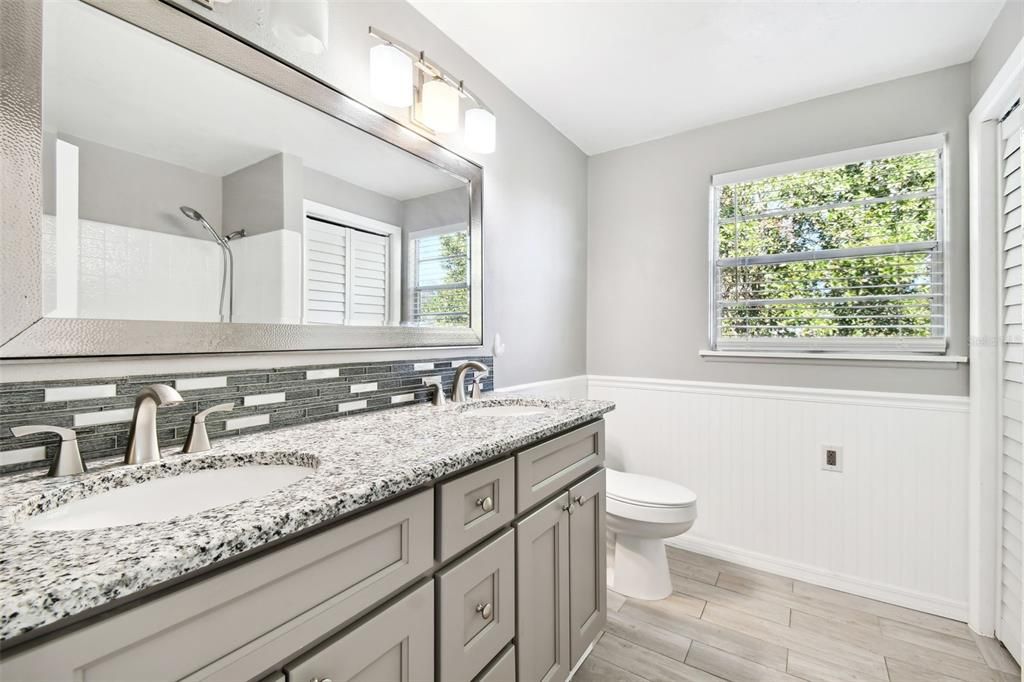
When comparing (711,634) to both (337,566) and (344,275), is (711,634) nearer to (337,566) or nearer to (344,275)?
(337,566)

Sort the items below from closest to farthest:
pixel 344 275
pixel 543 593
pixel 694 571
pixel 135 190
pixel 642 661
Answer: pixel 135 190, pixel 543 593, pixel 344 275, pixel 642 661, pixel 694 571

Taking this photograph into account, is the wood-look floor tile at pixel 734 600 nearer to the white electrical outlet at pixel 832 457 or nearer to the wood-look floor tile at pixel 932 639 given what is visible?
the wood-look floor tile at pixel 932 639

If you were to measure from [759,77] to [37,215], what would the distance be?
8.15 feet

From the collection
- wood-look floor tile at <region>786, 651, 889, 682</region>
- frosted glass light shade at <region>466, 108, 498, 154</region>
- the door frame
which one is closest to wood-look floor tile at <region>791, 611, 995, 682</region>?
wood-look floor tile at <region>786, 651, 889, 682</region>

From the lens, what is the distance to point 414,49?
64.8 inches

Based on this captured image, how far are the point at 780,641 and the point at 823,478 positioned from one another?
0.78 meters

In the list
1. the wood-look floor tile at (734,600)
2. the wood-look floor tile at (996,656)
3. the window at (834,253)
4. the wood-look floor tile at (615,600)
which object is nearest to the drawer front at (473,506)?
the wood-look floor tile at (615,600)

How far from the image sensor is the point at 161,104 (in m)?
1.01

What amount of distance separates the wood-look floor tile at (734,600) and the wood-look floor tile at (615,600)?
0.27 m

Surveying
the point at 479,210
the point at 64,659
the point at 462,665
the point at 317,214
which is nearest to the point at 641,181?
the point at 479,210

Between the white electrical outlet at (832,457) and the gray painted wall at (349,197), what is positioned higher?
the gray painted wall at (349,197)

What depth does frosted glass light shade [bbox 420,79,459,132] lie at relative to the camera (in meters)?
1.60

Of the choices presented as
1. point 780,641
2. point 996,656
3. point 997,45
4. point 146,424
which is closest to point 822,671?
point 780,641

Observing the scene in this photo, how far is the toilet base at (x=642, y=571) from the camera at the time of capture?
2041 mm
